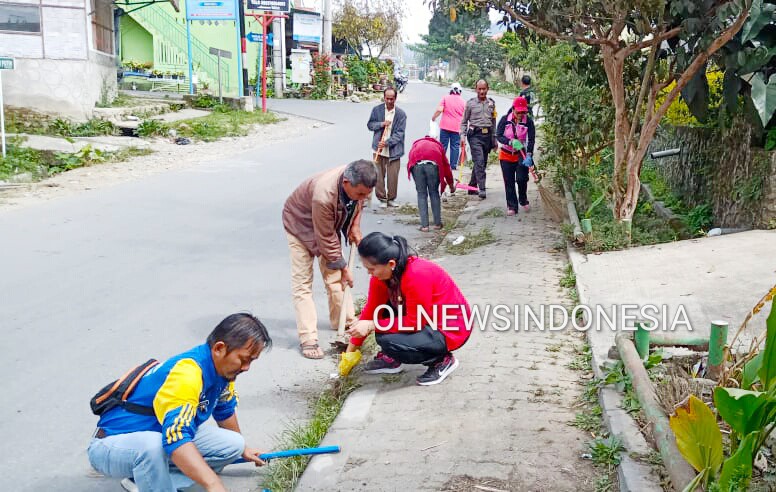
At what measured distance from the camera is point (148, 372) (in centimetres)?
330

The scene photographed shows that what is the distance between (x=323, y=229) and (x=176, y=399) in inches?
86.1

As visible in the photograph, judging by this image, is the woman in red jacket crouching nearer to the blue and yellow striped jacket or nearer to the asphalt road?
the asphalt road

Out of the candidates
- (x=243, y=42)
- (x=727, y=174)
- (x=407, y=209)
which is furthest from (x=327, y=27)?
(x=727, y=174)

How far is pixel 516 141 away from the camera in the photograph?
949cm

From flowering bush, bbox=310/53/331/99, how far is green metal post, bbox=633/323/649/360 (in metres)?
28.6

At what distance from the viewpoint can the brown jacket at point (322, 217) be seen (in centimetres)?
505

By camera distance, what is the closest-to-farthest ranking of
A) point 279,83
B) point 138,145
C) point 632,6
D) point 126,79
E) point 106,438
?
point 106,438 < point 632,6 < point 138,145 < point 126,79 < point 279,83

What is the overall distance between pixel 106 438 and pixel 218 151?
13.1m

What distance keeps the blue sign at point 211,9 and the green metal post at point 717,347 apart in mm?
21188

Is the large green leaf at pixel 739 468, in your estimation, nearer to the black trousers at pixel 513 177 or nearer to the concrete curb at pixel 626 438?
the concrete curb at pixel 626 438

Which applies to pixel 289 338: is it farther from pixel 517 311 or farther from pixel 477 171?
pixel 477 171

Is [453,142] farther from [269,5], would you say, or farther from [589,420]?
[269,5]

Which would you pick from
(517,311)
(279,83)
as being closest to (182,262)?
(517,311)

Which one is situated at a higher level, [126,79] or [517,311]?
[126,79]
